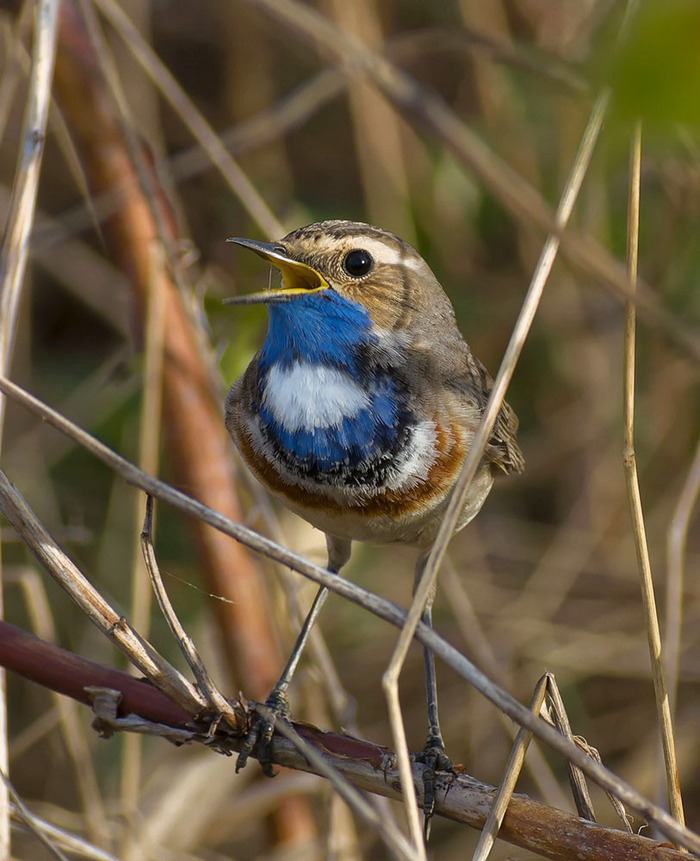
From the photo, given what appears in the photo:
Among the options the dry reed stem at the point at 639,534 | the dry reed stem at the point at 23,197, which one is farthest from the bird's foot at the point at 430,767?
the dry reed stem at the point at 23,197

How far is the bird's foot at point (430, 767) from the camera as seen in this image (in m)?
2.45

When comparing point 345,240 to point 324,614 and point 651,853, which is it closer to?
point 651,853

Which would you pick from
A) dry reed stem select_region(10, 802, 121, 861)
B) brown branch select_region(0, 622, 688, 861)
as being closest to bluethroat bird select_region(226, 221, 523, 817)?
brown branch select_region(0, 622, 688, 861)

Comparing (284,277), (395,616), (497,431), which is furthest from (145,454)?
(395,616)

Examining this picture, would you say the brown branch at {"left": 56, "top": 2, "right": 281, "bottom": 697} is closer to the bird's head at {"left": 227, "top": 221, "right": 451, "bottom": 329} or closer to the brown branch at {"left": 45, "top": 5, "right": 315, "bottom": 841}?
the brown branch at {"left": 45, "top": 5, "right": 315, "bottom": 841}

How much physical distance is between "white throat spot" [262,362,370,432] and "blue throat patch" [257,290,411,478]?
0.01m

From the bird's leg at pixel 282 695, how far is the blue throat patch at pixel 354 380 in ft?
1.12

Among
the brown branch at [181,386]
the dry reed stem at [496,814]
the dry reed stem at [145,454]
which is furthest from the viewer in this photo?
→ the brown branch at [181,386]

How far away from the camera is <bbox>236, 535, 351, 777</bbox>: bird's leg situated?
2479mm

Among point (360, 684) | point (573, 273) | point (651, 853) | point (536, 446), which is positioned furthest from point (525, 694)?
point (651, 853)

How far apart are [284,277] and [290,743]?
4.79 ft

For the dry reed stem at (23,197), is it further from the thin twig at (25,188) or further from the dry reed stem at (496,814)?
the dry reed stem at (496,814)

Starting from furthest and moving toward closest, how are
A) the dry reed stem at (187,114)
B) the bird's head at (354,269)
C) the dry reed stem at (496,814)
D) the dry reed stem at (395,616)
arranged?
the dry reed stem at (187,114)
the bird's head at (354,269)
the dry reed stem at (496,814)
the dry reed stem at (395,616)

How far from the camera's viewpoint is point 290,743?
237 cm
